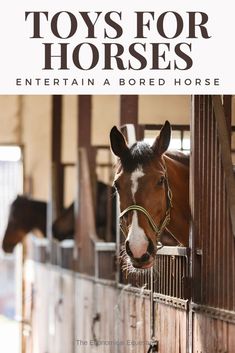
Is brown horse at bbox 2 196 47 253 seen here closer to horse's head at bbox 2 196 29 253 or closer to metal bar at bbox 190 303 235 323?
horse's head at bbox 2 196 29 253

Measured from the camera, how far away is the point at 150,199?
2.75 m

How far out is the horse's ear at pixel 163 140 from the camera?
278 cm

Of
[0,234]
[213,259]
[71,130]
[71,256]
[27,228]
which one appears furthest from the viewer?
[0,234]

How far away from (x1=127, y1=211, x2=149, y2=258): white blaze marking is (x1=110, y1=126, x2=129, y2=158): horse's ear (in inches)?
7.1

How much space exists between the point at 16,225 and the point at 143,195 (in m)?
3.16

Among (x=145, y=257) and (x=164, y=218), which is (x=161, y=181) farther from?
(x=145, y=257)

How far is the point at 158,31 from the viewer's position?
274 cm

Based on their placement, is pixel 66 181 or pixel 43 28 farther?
pixel 66 181

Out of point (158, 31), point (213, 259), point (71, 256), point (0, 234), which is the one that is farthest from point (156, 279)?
point (0, 234)

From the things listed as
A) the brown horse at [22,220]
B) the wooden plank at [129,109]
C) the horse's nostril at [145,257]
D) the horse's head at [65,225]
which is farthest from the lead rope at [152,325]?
the brown horse at [22,220]

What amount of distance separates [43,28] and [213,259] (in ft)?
2.47

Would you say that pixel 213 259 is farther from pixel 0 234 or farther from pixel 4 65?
pixel 0 234

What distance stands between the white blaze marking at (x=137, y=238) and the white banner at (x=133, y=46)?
13.9 inches

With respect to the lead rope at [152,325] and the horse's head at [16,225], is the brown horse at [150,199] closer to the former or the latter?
the lead rope at [152,325]
